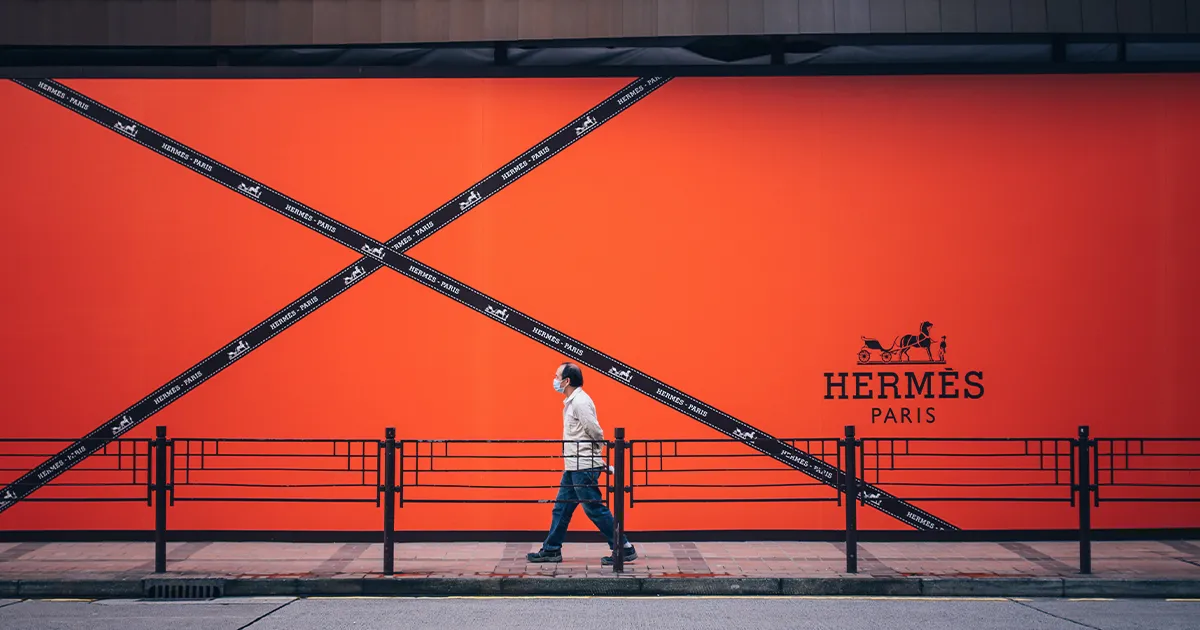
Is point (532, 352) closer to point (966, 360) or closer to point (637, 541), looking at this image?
point (637, 541)

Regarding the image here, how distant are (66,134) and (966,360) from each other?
1005 centimetres

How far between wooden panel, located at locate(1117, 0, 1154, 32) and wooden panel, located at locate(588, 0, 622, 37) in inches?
204

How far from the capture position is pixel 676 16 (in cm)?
1017

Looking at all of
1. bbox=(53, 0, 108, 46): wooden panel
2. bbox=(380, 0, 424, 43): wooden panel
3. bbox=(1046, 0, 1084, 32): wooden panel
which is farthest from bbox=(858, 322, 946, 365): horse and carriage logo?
bbox=(53, 0, 108, 46): wooden panel

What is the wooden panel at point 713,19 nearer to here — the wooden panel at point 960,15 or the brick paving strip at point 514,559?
the wooden panel at point 960,15

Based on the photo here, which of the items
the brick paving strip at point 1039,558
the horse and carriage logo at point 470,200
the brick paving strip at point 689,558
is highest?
the horse and carriage logo at point 470,200

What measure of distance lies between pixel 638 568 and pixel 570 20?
18.2 ft

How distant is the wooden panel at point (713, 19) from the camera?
399 inches

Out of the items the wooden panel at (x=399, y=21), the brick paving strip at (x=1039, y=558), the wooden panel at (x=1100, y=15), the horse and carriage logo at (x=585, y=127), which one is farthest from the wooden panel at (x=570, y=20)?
the brick paving strip at (x=1039, y=558)

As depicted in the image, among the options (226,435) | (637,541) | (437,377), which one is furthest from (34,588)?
(637,541)

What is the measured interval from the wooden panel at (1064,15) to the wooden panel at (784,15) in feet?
7.39

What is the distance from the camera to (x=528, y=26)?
33.4ft

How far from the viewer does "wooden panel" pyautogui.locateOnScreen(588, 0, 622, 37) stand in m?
10.2

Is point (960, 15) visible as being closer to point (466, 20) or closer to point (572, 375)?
point (466, 20)
